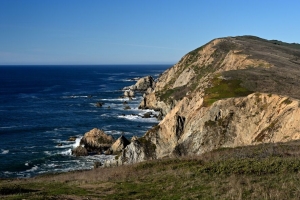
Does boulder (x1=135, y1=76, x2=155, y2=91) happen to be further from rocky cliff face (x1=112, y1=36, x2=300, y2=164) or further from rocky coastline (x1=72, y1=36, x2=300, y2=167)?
rocky coastline (x1=72, y1=36, x2=300, y2=167)

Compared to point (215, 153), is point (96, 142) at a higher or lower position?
lower

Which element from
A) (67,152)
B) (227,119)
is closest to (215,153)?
(227,119)

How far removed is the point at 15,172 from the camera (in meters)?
47.3

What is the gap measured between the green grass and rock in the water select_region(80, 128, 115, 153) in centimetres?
1987

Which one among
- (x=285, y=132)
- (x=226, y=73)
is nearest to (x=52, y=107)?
(x=226, y=73)

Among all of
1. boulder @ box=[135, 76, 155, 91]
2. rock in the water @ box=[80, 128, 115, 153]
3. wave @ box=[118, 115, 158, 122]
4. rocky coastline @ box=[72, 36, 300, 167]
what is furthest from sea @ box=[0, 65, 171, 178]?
boulder @ box=[135, 76, 155, 91]

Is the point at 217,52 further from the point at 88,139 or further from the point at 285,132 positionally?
the point at 285,132

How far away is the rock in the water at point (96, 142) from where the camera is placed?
57.6 meters

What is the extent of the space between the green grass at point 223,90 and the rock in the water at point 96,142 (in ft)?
65.2

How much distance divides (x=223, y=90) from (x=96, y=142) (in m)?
23.9

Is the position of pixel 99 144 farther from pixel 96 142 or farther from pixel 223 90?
pixel 223 90

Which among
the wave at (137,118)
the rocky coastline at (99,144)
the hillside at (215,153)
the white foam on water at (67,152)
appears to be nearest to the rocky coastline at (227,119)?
the hillside at (215,153)

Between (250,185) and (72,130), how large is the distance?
5917cm

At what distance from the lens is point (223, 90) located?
5053 cm
